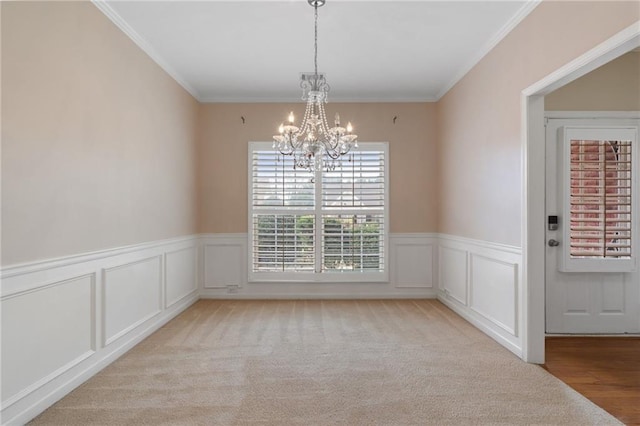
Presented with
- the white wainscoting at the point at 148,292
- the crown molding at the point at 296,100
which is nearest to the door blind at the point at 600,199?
the white wainscoting at the point at 148,292

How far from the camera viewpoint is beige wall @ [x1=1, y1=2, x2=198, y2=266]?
2.19m

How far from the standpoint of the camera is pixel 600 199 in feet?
12.5

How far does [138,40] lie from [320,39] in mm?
1744

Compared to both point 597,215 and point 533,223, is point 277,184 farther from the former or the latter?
point 597,215

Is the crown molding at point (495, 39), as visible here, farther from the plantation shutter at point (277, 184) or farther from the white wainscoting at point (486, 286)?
the plantation shutter at point (277, 184)

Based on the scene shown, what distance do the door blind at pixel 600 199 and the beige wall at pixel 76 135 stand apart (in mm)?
4342

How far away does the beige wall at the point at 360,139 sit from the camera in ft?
18.0

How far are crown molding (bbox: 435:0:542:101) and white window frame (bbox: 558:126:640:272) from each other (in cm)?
111

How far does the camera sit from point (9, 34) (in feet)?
7.01

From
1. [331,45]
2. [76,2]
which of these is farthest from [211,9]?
[331,45]

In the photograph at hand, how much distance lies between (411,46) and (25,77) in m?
3.25

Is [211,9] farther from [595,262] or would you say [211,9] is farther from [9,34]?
[595,262]

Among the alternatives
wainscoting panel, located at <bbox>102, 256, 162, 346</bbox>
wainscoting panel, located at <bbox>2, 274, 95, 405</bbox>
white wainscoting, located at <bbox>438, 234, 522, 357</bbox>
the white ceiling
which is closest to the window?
white wainscoting, located at <bbox>438, 234, 522, 357</bbox>

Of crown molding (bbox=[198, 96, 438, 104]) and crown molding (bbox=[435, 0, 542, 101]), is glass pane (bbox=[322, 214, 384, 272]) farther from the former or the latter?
crown molding (bbox=[435, 0, 542, 101])
